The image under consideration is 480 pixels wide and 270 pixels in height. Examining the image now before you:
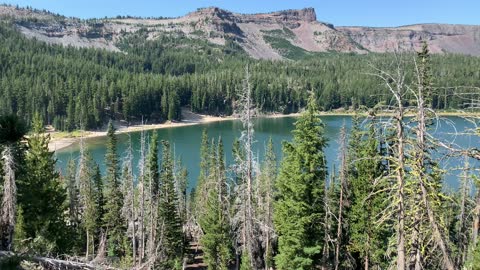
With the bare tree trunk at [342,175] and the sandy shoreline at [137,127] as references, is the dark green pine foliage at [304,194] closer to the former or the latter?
the bare tree trunk at [342,175]

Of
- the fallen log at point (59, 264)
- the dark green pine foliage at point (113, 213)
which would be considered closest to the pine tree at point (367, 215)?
the fallen log at point (59, 264)

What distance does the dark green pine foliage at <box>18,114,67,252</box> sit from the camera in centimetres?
2811

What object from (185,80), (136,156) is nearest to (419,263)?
(136,156)

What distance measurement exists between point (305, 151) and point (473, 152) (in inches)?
810

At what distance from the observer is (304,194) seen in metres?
28.9

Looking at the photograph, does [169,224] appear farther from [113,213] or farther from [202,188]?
[202,188]

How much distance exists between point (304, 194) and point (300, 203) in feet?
2.21

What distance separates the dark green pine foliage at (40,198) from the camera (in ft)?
92.2

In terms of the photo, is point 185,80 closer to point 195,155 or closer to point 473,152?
point 195,155

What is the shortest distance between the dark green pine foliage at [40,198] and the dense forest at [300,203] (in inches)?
3.0

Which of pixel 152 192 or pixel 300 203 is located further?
pixel 152 192

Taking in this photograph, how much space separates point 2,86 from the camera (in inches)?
5856

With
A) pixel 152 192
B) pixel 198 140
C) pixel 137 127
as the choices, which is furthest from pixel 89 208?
pixel 137 127

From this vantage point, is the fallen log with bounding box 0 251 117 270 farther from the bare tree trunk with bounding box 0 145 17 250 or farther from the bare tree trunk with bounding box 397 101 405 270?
the bare tree trunk with bounding box 397 101 405 270
